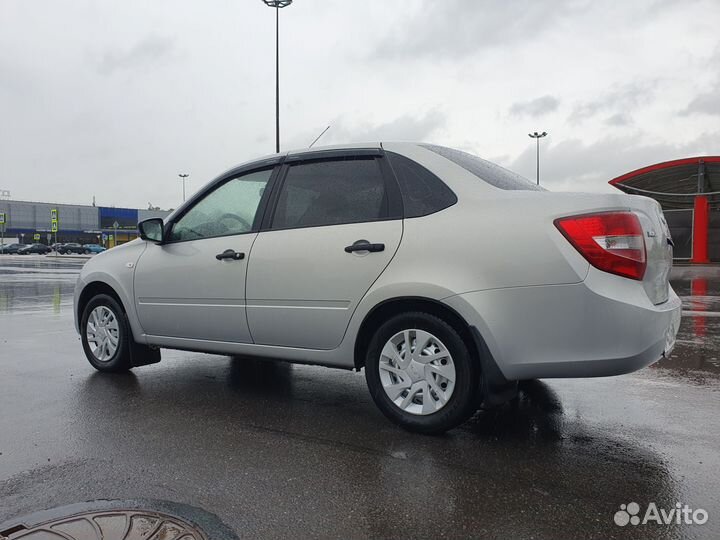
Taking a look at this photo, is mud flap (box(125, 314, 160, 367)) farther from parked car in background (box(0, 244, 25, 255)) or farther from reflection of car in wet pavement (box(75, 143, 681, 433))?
parked car in background (box(0, 244, 25, 255))

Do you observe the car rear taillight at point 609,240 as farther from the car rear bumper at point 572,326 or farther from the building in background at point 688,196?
the building in background at point 688,196

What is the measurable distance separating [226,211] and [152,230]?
779 millimetres

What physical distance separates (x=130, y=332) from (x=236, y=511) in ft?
9.98

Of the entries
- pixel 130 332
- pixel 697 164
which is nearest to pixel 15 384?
pixel 130 332

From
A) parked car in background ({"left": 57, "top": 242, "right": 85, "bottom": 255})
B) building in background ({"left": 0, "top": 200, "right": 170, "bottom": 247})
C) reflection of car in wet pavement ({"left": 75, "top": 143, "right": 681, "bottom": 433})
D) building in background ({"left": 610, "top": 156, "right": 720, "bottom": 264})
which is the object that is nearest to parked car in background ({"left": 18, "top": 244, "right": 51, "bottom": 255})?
parked car in background ({"left": 57, "top": 242, "right": 85, "bottom": 255})

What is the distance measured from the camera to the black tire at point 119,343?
17.2 ft

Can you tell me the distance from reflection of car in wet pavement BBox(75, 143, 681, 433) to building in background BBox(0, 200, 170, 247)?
98986mm

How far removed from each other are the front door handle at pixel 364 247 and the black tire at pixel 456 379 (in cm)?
44

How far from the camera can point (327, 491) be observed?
2.83 m

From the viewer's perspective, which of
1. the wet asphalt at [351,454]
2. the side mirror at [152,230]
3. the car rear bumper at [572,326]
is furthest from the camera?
the side mirror at [152,230]

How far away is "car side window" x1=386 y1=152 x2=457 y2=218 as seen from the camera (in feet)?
12.0

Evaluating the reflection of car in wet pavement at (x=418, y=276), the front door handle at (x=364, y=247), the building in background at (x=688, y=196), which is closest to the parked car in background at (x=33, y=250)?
the building in background at (x=688, y=196)

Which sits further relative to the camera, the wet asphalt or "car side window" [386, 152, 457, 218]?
"car side window" [386, 152, 457, 218]

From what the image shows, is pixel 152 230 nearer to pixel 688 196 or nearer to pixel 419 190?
pixel 419 190
